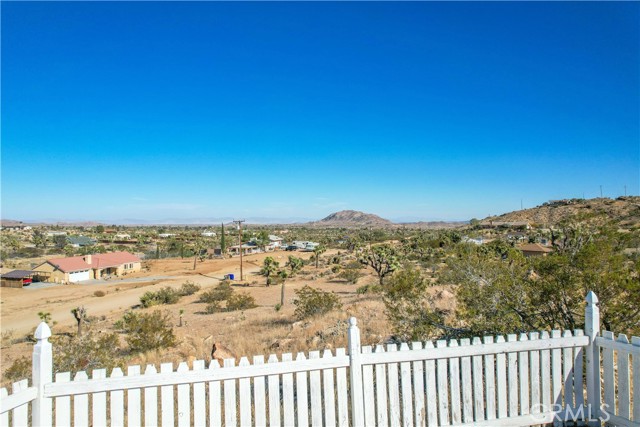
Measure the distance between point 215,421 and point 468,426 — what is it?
9.59 ft

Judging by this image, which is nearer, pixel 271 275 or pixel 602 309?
pixel 602 309

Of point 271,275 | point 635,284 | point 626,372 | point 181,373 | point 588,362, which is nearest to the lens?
point 181,373

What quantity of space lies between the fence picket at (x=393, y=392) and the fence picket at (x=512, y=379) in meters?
1.47

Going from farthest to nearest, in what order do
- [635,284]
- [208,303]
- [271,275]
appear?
1. [271,275]
2. [208,303]
3. [635,284]

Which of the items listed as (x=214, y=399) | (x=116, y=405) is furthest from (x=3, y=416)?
(x=214, y=399)

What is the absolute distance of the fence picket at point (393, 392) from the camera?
430 cm

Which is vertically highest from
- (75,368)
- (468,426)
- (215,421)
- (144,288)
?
(215,421)

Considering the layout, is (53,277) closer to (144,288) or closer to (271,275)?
(144,288)

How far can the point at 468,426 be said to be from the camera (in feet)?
14.9

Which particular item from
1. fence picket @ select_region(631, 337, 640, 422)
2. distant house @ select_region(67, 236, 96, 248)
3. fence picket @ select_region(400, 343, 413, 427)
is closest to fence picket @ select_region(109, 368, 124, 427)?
fence picket @ select_region(400, 343, 413, 427)

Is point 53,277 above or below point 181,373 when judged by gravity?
below

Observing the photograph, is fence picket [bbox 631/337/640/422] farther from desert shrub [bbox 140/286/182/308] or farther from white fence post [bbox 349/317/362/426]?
desert shrub [bbox 140/286/182/308]

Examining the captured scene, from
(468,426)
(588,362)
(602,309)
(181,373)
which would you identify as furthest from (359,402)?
(602,309)

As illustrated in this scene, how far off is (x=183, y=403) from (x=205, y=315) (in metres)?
18.3
